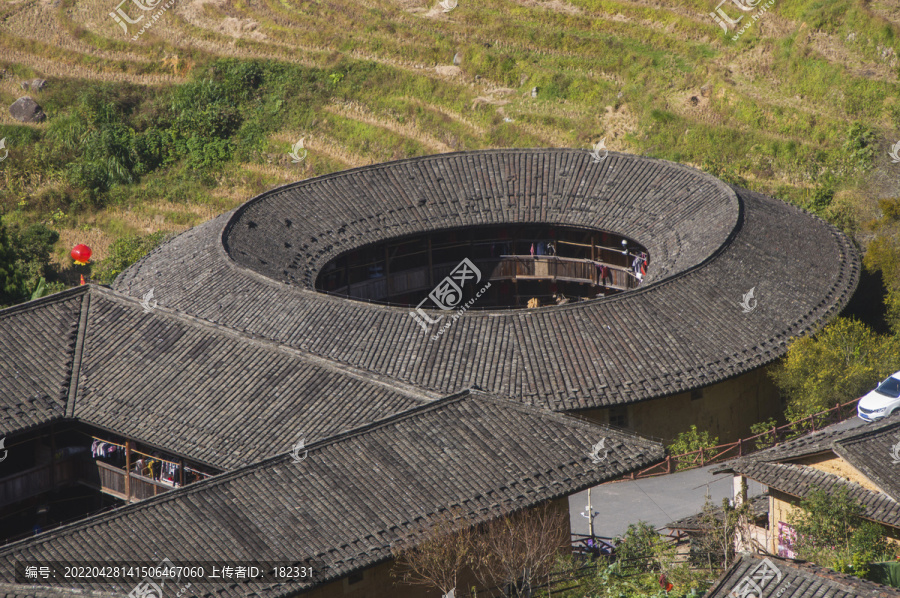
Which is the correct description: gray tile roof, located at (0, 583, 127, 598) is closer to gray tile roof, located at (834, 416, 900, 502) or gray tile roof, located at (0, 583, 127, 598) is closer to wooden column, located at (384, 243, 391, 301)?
gray tile roof, located at (834, 416, 900, 502)

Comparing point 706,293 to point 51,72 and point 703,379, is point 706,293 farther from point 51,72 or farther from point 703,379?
point 51,72

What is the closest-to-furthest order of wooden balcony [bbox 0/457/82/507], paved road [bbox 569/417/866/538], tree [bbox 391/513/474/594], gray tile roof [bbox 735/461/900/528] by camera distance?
tree [bbox 391/513/474/594], gray tile roof [bbox 735/461/900/528], wooden balcony [bbox 0/457/82/507], paved road [bbox 569/417/866/538]

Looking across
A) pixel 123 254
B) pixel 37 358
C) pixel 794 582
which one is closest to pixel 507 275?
pixel 123 254

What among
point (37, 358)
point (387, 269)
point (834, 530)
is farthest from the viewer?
point (387, 269)

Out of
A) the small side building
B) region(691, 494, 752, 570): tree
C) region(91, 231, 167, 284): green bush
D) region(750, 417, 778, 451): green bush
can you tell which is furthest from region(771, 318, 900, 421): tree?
region(91, 231, 167, 284): green bush

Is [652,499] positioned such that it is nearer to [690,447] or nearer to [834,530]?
[690,447]

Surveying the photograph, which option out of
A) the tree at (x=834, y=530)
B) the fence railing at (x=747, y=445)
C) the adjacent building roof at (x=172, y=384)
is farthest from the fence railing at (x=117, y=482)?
the tree at (x=834, y=530)
